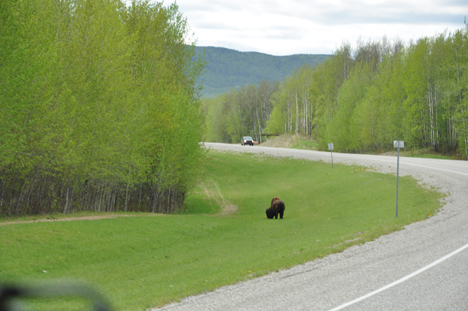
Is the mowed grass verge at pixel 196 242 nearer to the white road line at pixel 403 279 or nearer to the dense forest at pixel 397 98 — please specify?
the white road line at pixel 403 279

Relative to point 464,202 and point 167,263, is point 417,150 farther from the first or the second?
point 167,263

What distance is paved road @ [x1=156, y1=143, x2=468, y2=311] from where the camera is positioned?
777cm

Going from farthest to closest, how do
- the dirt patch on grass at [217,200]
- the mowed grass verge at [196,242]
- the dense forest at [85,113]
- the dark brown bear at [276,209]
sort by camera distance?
the dirt patch on grass at [217,200], the dark brown bear at [276,209], the dense forest at [85,113], the mowed grass verge at [196,242]

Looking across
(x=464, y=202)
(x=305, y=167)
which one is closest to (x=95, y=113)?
(x=464, y=202)

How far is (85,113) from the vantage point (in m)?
19.5

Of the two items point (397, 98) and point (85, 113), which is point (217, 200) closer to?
point (85, 113)

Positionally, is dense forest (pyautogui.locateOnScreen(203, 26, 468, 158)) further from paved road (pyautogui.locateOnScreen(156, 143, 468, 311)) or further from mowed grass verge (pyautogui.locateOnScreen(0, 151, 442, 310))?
paved road (pyautogui.locateOnScreen(156, 143, 468, 311))

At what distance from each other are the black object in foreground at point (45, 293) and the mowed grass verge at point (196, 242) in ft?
1.25

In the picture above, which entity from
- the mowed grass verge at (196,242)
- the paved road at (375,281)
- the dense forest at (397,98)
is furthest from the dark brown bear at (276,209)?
the paved road at (375,281)

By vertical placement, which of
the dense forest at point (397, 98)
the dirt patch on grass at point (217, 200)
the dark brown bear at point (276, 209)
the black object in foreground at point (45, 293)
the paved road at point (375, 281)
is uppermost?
the dense forest at point (397, 98)

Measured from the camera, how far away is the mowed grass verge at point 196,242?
1089 centimetres

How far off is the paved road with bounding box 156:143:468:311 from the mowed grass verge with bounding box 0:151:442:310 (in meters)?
0.66

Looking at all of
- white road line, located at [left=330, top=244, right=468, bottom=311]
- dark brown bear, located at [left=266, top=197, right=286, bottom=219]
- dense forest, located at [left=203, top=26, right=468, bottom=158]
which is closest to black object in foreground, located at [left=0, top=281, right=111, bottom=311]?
white road line, located at [left=330, top=244, right=468, bottom=311]

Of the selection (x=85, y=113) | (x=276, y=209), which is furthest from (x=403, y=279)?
(x=276, y=209)
